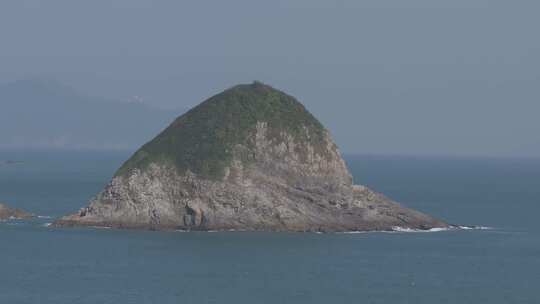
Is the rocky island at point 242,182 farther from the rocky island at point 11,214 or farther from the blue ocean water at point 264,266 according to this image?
the rocky island at point 11,214

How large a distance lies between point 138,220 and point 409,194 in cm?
7715

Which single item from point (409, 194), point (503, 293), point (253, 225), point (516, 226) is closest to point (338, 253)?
point (253, 225)

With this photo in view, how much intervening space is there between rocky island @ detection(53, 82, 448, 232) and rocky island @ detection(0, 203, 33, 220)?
10995 mm

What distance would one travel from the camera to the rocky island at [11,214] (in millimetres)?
133413

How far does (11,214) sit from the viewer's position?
134625 millimetres

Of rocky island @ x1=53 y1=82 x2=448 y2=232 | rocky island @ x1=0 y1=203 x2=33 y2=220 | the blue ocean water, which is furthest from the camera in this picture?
rocky island @ x1=0 y1=203 x2=33 y2=220

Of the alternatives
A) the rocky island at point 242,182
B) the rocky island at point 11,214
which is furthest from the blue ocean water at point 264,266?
the rocky island at point 11,214

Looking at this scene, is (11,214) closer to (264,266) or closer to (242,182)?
(242,182)

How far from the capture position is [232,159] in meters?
125

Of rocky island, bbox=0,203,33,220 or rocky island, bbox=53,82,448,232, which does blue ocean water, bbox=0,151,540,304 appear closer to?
rocky island, bbox=53,82,448,232

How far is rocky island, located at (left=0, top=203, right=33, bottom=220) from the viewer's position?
133 m

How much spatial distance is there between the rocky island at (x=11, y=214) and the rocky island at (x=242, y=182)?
1100cm

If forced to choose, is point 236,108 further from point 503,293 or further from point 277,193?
point 503,293

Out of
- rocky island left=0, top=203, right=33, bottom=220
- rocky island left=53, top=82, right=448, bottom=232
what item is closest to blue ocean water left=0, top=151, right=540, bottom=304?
rocky island left=53, top=82, right=448, bottom=232
